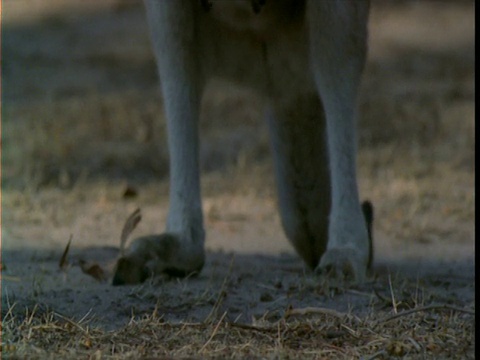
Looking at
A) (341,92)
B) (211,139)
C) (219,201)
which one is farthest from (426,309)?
(211,139)

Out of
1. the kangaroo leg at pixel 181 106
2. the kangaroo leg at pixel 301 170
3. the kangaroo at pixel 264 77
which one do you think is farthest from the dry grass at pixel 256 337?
the kangaroo leg at pixel 301 170

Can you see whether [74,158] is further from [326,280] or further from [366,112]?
[326,280]

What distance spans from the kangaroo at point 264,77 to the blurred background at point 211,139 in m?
0.33

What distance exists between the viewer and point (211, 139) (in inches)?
288

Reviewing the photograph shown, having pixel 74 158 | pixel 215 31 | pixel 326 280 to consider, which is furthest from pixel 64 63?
pixel 326 280

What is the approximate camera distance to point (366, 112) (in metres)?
7.68

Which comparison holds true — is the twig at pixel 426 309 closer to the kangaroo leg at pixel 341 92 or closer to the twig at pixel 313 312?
the twig at pixel 313 312

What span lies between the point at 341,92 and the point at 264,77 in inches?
17.5

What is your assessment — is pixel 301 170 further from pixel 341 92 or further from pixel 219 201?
pixel 219 201

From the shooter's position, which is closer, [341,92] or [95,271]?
[95,271]

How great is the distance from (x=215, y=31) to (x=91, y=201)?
1816 millimetres

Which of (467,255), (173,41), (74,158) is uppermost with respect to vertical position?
(173,41)

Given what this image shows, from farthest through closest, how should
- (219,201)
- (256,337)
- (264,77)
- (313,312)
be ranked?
(219,201), (264,77), (313,312), (256,337)

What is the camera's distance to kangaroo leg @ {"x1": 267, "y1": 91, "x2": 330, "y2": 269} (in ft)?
15.8
